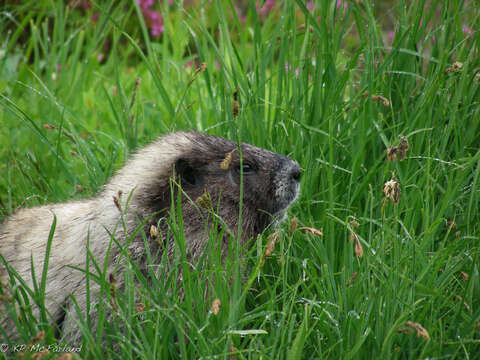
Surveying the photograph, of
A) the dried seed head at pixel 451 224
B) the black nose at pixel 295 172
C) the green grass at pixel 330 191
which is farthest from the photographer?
the black nose at pixel 295 172

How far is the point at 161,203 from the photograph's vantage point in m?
2.91

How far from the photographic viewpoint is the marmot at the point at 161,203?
280 cm

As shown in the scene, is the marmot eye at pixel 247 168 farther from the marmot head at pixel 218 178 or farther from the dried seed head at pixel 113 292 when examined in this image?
the dried seed head at pixel 113 292

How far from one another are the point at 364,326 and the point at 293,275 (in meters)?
0.64

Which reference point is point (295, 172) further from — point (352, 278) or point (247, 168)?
point (352, 278)

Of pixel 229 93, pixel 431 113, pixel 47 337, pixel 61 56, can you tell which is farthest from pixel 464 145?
pixel 61 56

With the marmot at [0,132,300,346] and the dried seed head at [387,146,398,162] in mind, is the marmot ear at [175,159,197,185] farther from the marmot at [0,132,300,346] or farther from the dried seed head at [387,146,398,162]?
the dried seed head at [387,146,398,162]

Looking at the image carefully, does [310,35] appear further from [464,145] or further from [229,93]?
[464,145]

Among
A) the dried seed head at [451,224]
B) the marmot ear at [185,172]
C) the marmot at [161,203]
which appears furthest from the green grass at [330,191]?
the marmot ear at [185,172]

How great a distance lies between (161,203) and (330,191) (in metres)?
0.81

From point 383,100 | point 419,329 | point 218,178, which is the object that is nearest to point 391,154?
point 419,329

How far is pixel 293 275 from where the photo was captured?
9.43ft

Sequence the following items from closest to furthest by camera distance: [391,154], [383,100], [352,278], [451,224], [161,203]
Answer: [391,154], [352,278], [451,224], [161,203], [383,100]

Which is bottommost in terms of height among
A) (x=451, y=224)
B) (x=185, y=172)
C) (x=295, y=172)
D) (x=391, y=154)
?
(x=451, y=224)
